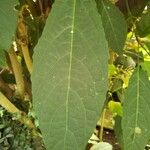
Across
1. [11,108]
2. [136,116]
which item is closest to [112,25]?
[136,116]

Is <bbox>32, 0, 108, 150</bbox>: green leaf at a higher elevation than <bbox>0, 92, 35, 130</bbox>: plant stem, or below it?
higher

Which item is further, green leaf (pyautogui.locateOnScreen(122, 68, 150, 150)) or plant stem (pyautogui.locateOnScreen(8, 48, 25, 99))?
plant stem (pyautogui.locateOnScreen(8, 48, 25, 99))

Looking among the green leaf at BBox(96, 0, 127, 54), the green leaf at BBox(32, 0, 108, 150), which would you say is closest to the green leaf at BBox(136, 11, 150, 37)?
the green leaf at BBox(96, 0, 127, 54)

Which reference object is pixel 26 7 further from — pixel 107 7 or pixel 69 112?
pixel 69 112

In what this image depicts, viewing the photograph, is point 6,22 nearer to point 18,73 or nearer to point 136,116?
point 136,116

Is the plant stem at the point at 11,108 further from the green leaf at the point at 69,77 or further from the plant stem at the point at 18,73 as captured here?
the green leaf at the point at 69,77

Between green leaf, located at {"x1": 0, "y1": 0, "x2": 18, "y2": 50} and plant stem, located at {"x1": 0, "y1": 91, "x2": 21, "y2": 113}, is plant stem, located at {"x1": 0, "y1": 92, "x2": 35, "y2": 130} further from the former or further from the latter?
green leaf, located at {"x1": 0, "y1": 0, "x2": 18, "y2": 50}

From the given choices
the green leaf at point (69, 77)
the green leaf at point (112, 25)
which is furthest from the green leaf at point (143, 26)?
the green leaf at point (69, 77)
